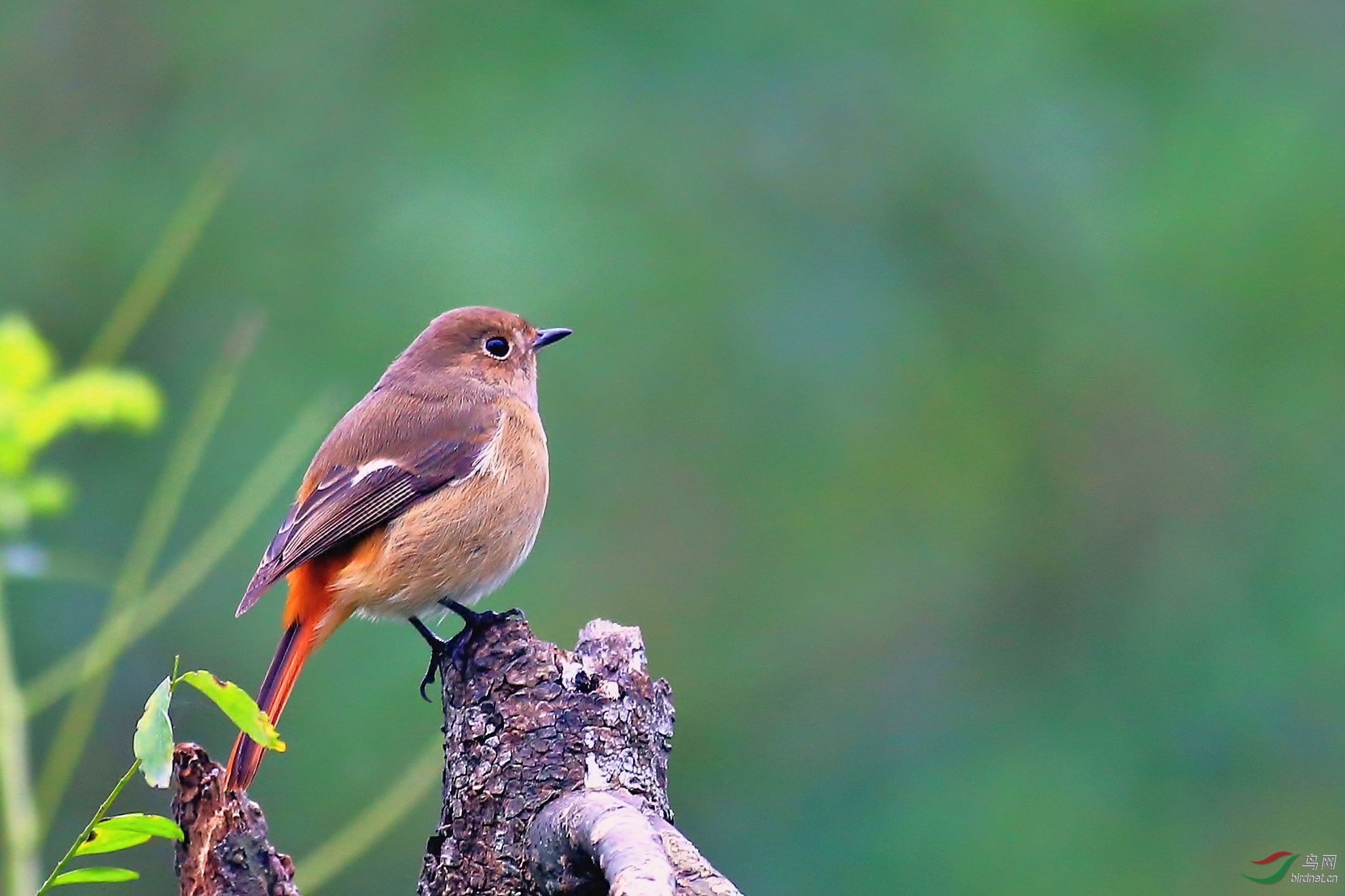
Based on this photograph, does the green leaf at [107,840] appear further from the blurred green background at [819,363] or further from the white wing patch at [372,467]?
the blurred green background at [819,363]

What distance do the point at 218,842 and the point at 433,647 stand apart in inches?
66.2

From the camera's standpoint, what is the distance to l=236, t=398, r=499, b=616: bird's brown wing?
4746 millimetres

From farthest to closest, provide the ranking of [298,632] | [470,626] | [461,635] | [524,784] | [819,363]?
[819,363] < [298,632] < [470,626] < [461,635] < [524,784]

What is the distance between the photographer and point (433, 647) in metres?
4.56

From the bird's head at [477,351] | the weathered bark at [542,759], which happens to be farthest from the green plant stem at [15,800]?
the bird's head at [477,351]

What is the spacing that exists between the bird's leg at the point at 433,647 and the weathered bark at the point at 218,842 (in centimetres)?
95

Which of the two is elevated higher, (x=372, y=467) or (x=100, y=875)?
(x=372, y=467)

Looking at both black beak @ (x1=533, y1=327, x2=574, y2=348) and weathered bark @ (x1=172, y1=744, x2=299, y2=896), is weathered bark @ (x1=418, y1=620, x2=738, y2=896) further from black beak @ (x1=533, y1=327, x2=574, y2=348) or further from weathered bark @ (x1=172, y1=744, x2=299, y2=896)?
black beak @ (x1=533, y1=327, x2=574, y2=348)

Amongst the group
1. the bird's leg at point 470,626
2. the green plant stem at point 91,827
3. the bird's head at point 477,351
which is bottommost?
the green plant stem at point 91,827

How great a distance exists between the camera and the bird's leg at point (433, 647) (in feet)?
13.5

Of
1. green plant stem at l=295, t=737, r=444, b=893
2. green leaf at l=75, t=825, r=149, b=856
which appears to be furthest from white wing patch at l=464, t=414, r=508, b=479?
green leaf at l=75, t=825, r=149, b=856

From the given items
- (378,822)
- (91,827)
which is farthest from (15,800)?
(91,827)

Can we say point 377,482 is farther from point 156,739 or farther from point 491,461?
point 156,739

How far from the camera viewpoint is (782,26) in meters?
12.0
